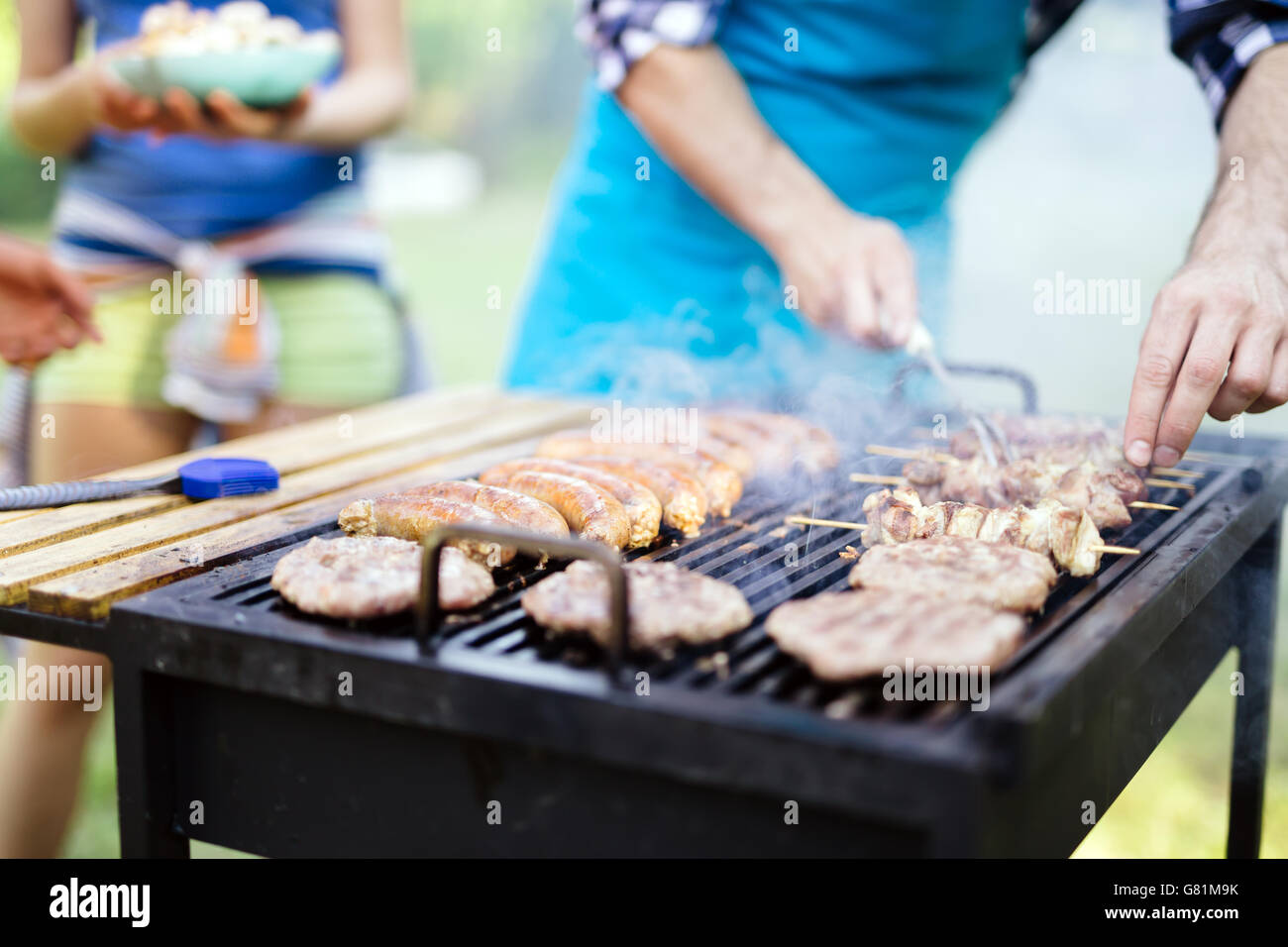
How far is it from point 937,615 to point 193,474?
1823 millimetres

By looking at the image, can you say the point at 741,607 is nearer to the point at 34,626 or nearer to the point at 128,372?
the point at 34,626

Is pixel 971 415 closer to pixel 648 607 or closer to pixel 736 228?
pixel 736 228

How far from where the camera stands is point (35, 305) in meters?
3.09

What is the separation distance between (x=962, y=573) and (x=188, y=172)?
3.12 m

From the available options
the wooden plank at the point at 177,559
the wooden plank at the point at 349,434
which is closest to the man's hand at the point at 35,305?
the wooden plank at the point at 349,434

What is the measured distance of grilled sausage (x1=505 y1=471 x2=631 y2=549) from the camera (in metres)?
2.39

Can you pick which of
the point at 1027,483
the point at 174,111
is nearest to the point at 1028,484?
the point at 1027,483

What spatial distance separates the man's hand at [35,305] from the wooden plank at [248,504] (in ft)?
2.31

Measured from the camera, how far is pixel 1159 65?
8250mm

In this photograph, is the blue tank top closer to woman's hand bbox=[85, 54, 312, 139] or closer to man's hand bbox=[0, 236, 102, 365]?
woman's hand bbox=[85, 54, 312, 139]

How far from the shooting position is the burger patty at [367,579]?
6.16ft

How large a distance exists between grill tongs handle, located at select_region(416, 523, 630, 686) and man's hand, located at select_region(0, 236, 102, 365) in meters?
1.75

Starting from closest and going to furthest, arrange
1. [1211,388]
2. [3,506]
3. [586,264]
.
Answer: [1211,388], [3,506], [586,264]
